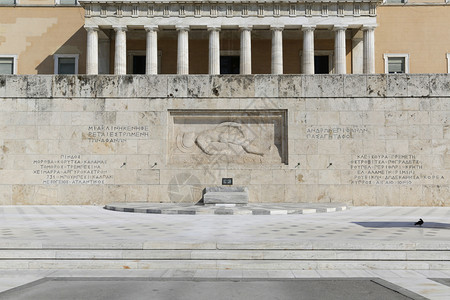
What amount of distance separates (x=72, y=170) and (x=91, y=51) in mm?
28725

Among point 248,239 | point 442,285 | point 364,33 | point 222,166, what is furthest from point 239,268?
point 364,33

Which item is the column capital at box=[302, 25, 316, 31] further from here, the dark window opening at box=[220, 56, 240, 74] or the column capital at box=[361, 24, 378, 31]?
the dark window opening at box=[220, 56, 240, 74]

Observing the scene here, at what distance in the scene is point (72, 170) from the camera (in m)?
20.4

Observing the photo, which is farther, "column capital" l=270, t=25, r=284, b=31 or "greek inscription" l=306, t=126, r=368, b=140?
"column capital" l=270, t=25, r=284, b=31

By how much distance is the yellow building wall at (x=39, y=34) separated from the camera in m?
49.9

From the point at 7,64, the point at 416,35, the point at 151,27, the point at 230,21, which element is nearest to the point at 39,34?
the point at 7,64

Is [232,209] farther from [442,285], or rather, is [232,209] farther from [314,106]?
[442,285]

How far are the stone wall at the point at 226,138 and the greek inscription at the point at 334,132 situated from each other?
0.16 ft

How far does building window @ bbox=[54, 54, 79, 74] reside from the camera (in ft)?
165

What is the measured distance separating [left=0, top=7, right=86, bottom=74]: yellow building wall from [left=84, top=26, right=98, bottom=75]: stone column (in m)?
4.62

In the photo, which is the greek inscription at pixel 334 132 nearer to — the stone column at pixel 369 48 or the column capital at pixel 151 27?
the stone column at pixel 369 48

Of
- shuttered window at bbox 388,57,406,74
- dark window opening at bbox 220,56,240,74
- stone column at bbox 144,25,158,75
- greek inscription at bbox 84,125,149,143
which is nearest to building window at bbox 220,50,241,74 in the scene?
dark window opening at bbox 220,56,240,74

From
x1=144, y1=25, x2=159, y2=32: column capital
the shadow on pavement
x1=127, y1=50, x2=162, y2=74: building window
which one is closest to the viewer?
the shadow on pavement

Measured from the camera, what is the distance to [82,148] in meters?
20.5
